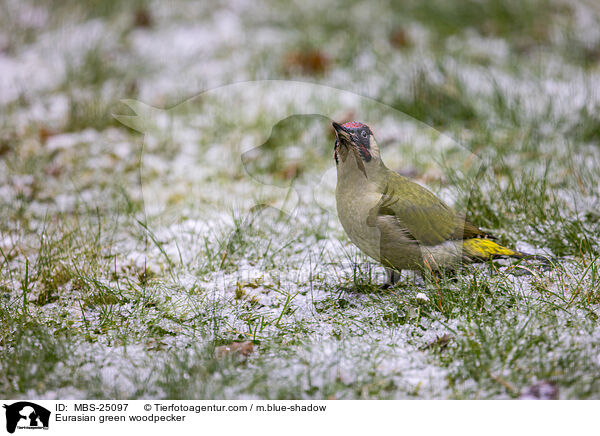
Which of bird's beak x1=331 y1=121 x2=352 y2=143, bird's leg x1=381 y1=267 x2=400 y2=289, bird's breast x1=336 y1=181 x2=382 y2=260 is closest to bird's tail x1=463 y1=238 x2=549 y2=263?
bird's leg x1=381 y1=267 x2=400 y2=289

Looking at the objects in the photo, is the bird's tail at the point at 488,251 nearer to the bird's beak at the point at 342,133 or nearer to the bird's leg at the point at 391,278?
the bird's leg at the point at 391,278

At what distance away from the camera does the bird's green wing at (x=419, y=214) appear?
3012mm

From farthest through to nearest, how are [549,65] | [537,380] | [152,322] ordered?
[549,65]
[152,322]
[537,380]

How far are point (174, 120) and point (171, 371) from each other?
3.02 meters

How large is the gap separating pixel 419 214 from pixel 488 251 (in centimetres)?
42

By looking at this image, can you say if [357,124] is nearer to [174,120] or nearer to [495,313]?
[495,313]

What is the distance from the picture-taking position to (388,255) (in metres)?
3.04

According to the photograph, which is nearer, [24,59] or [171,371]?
[171,371]

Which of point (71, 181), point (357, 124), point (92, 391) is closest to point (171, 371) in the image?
point (92, 391)

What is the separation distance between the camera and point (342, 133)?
2.84 meters

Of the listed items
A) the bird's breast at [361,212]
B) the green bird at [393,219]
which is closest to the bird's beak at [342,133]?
the green bird at [393,219]

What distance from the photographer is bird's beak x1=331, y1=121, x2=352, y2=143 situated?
282cm
